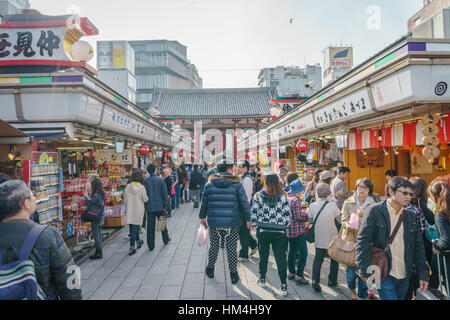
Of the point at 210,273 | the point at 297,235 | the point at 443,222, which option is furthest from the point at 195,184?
the point at 443,222

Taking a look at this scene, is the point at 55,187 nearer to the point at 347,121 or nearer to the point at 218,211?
the point at 218,211

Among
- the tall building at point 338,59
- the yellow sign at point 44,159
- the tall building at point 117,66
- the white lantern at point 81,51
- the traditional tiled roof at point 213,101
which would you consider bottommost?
the yellow sign at point 44,159

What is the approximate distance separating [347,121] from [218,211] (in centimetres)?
416

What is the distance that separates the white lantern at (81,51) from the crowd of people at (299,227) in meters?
2.99

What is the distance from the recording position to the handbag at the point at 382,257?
2.72m

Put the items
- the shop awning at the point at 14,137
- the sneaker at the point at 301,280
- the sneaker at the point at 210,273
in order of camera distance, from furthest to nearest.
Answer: the shop awning at the point at 14,137 < the sneaker at the point at 210,273 < the sneaker at the point at 301,280

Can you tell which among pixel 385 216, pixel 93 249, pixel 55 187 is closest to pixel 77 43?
pixel 55 187

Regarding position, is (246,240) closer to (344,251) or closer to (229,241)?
(229,241)

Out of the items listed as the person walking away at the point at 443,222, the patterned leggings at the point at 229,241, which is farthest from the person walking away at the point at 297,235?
the person walking away at the point at 443,222

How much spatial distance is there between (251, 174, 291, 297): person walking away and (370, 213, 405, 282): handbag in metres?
1.31

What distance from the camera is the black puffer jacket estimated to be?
4465 mm

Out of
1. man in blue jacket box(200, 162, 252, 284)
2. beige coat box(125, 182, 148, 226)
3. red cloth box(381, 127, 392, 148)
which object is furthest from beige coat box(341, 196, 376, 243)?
beige coat box(125, 182, 148, 226)

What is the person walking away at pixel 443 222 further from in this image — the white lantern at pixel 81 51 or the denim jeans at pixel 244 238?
the white lantern at pixel 81 51

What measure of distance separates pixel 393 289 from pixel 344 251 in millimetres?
710
